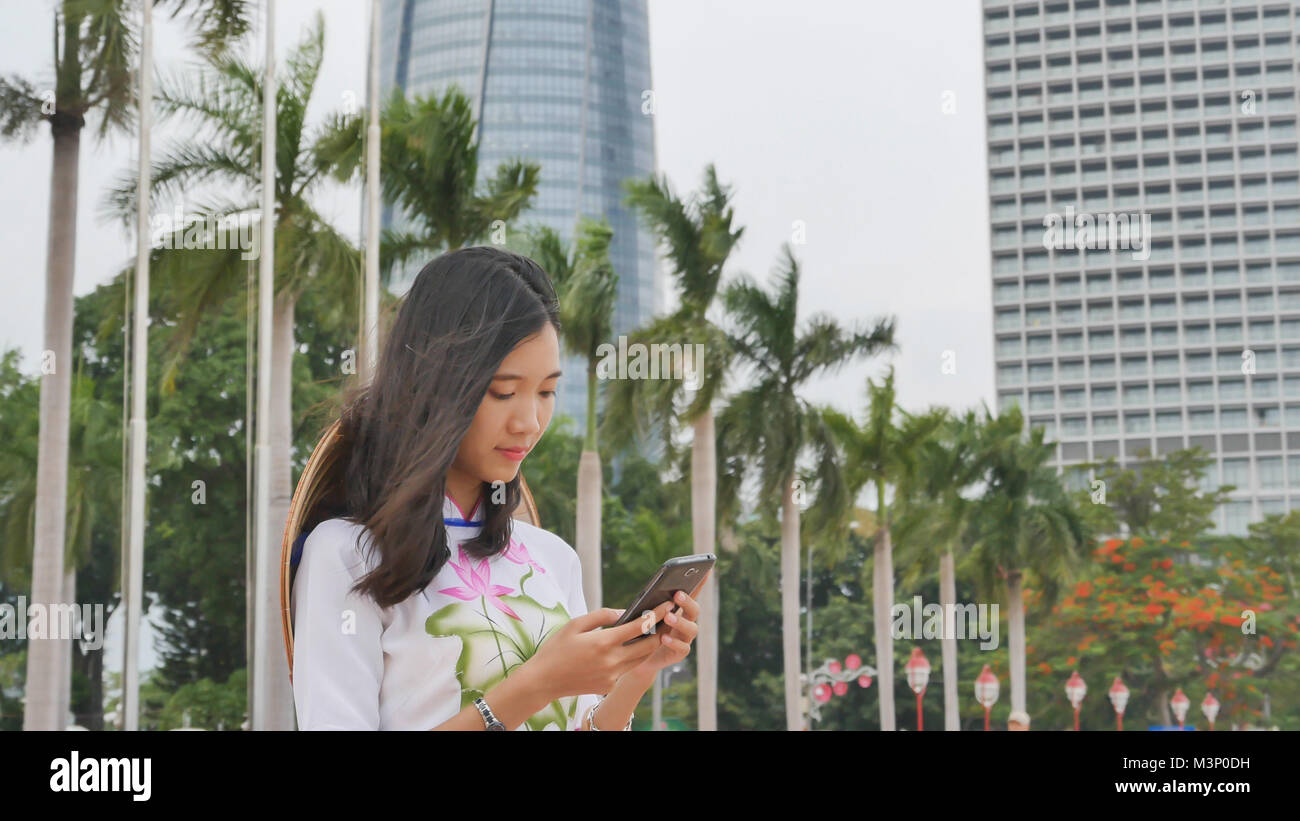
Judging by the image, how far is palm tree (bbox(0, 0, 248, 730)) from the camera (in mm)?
11344

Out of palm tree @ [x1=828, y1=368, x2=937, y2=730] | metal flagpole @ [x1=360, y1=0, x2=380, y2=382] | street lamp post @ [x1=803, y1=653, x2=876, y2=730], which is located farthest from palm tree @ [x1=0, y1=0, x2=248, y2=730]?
street lamp post @ [x1=803, y1=653, x2=876, y2=730]

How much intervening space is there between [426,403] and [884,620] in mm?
21112

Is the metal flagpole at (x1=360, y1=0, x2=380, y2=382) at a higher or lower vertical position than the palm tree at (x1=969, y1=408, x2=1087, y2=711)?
higher

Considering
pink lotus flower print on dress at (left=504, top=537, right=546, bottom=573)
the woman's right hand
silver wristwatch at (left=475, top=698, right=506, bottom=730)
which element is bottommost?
silver wristwatch at (left=475, top=698, right=506, bottom=730)

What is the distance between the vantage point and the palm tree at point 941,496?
24.1 meters

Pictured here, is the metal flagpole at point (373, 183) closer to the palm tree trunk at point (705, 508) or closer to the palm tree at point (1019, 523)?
the palm tree trunk at point (705, 508)

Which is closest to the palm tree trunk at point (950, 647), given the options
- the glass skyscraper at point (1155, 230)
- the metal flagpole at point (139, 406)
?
the metal flagpole at point (139, 406)

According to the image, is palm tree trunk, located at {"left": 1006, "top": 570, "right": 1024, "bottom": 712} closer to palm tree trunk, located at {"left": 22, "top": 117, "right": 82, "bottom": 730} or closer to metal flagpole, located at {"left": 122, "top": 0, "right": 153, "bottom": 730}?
metal flagpole, located at {"left": 122, "top": 0, "right": 153, "bottom": 730}

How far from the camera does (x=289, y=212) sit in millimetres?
13812

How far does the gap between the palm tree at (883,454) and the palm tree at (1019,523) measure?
3913 mm

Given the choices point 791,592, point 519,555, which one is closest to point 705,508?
point 791,592

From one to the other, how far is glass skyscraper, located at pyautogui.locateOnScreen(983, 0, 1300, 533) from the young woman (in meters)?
67.8

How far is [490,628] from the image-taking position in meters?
1.54

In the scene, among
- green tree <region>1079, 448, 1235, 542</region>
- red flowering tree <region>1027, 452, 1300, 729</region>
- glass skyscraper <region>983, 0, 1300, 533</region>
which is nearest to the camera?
red flowering tree <region>1027, 452, 1300, 729</region>
